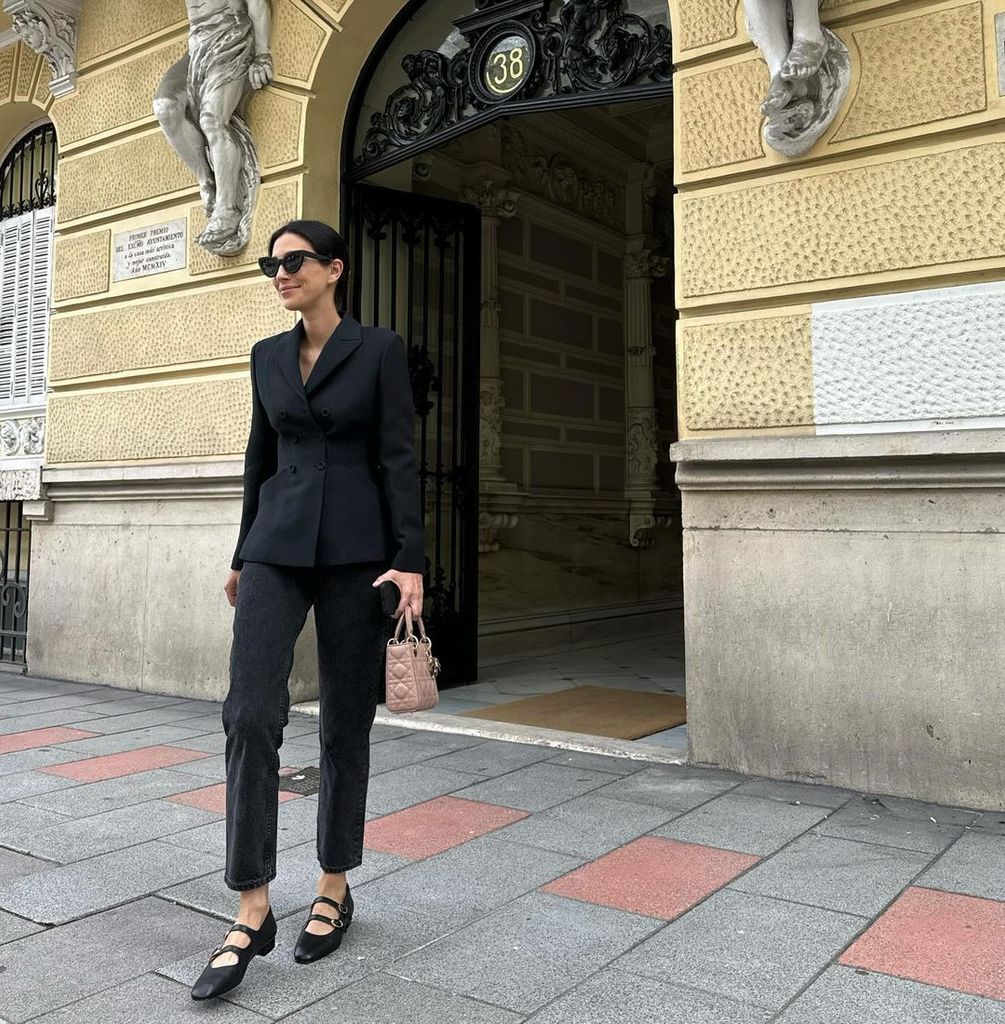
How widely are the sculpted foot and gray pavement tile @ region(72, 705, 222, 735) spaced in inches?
177

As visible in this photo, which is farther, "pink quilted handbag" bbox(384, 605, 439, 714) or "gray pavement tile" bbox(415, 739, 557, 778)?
"gray pavement tile" bbox(415, 739, 557, 778)

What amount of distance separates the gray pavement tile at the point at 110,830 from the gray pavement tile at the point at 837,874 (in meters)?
2.12

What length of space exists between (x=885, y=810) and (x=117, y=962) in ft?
9.36

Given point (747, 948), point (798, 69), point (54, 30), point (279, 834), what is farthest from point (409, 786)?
point (54, 30)

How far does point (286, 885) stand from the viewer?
10.2 feet

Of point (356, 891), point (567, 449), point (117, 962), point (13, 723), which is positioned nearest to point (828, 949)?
point (356, 891)

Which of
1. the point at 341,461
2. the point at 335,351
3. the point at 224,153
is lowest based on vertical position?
the point at 341,461

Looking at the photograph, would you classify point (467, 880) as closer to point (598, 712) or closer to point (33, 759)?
point (33, 759)

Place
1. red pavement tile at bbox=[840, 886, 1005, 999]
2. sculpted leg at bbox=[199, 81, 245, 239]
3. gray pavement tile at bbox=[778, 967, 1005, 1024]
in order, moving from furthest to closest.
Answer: sculpted leg at bbox=[199, 81, 245, 239], red pavement tile at bbox=[840, 886, 1005, 999], gray pavement tile at bbox=[778, 967, 1005, 1024]

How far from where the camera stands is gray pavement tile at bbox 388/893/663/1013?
94.5 inches

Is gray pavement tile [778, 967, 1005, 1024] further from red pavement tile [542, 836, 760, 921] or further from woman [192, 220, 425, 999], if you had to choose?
woman [192, 220, 425, 999]

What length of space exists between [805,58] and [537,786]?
A: 132 inches

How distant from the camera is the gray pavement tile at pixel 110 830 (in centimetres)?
354

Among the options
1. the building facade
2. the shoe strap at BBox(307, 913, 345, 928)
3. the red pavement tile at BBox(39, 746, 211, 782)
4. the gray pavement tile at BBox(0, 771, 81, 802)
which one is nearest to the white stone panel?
the building facade
